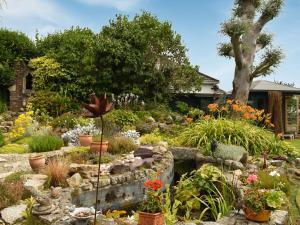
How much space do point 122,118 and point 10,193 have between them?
8350mm

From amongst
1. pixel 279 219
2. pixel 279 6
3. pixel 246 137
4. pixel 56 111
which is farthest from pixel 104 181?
pixel 279 6

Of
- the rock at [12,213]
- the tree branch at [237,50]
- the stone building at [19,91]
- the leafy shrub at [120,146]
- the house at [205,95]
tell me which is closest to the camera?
the rock at [12,213]

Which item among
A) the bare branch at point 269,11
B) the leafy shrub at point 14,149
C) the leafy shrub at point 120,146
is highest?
the bare branch at point 269,11

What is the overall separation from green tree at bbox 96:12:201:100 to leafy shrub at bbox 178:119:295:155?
23.1 feet

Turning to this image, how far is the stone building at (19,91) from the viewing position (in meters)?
20.1

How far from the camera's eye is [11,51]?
21.6m

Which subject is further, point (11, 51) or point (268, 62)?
point (11, 51)

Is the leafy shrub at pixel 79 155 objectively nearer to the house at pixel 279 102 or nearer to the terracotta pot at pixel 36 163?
the terracotta pot at pixel 36 163

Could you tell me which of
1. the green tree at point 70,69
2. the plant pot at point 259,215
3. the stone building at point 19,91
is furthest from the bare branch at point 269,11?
the plant pot at point 259,215

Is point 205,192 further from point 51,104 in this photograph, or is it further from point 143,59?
point 143,59

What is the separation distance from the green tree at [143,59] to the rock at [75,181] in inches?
437

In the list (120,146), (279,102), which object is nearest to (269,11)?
(279,102)

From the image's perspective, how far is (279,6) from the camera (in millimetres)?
16391

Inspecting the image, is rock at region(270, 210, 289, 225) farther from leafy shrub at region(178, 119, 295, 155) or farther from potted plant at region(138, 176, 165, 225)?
leafy shrub at region(178, 119, 295, 155)
